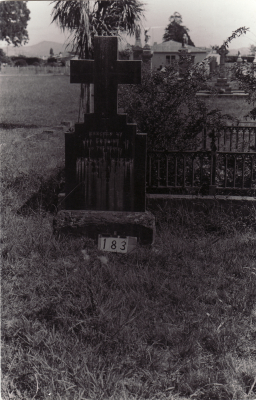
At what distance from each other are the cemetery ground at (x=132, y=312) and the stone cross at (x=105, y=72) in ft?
4.82

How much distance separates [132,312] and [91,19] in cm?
1182

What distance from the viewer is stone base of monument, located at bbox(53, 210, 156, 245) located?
16.7 ft

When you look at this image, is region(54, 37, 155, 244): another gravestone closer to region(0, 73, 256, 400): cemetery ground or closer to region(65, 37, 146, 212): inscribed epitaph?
region(65, 37, 146, 212): inscribed epitaph

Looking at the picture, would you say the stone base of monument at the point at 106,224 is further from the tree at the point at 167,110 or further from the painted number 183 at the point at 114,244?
the tree at the point at 167,110

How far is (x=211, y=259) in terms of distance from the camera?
4684mm

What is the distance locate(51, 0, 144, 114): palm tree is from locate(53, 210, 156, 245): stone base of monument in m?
8.33

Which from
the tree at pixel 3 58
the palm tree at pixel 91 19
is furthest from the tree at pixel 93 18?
the tree at pixel 3 58

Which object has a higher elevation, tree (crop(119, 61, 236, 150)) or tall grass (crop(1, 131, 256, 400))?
tree (crop(119, 61, 236, 150))

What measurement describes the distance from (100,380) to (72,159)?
9.01ft

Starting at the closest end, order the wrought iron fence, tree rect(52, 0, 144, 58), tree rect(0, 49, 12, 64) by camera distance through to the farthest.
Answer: the wrought iron fence, tree rect(52, 0, 144, 58), tree rect(0, 49, 12, 64)

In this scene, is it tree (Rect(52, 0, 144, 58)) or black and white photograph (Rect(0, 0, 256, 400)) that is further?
tree (Rect(52, 0, 144, 58))

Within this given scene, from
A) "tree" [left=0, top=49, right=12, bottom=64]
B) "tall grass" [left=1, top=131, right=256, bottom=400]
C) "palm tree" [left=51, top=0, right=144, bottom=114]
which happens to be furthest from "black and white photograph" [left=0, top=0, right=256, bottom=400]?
"tree" [left=0, top=49, right=12, bottom=64]

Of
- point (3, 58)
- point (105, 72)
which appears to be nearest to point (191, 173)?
point (105, 72)

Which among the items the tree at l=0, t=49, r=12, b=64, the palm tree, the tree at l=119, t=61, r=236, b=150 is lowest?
the tree at l=119, t=61, r=236, b=150
